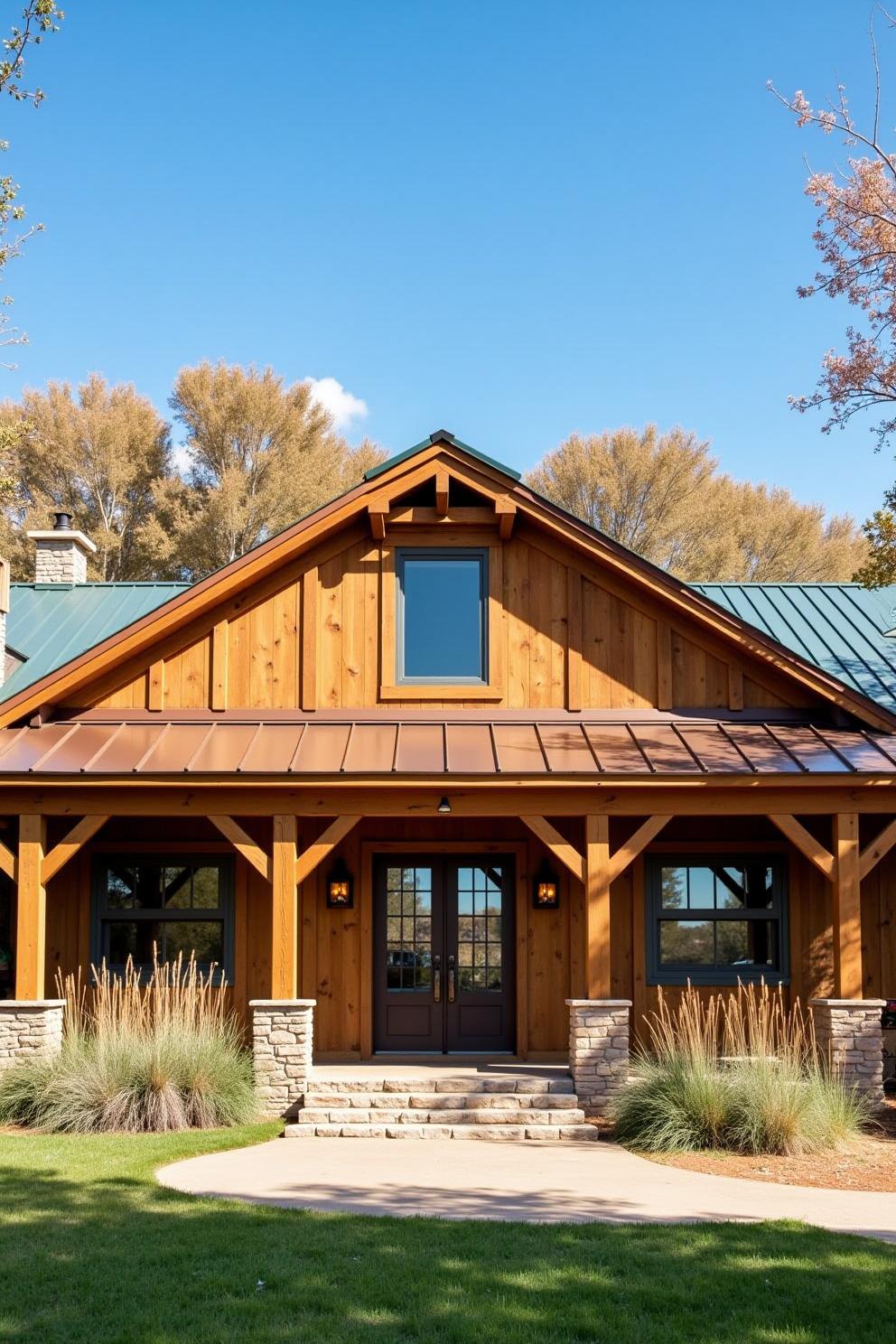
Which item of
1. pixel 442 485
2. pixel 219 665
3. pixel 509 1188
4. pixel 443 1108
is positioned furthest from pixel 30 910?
pixel 442 485

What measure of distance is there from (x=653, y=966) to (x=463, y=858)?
7.57ft

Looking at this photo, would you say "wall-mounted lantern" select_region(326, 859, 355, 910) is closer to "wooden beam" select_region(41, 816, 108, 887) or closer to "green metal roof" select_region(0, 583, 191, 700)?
"wooden beam" select_region(41, 816, 108, 887)

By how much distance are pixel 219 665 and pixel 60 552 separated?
19.6 feet

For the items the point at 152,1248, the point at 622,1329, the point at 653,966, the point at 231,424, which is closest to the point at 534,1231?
the point at 622,1329

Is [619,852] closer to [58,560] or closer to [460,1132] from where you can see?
[460,1132]

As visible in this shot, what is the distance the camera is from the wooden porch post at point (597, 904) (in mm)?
11320

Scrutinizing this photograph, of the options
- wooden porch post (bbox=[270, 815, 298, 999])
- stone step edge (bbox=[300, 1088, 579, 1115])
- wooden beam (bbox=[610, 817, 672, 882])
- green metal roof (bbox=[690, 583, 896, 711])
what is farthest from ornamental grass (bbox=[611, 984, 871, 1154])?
green metal roof (bbox=[690, 583, 896, 711])

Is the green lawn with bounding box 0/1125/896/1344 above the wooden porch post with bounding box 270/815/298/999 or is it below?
below

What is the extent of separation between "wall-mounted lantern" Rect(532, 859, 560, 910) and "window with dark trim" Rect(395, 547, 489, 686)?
2122 mm

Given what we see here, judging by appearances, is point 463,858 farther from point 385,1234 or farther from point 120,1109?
point 385,1234

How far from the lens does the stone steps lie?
10.4 meters

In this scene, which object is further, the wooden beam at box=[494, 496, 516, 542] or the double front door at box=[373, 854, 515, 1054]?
the double front door at box=[373, 854, 515, 1054]

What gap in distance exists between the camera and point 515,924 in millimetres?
13016

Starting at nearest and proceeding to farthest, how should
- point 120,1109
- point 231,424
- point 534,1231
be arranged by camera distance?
point 534,1231 → point 120,1109 → point 231,424
